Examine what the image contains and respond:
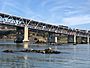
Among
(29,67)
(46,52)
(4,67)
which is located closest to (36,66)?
(29,67)

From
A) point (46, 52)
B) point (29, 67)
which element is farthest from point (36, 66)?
point (46, 52)

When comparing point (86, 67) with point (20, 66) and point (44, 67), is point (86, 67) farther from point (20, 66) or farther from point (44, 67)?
point (20, 66)

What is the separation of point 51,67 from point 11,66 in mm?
8449

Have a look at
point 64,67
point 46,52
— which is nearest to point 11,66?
point 64,67

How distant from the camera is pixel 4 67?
6525 cm

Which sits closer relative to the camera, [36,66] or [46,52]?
[36,66]

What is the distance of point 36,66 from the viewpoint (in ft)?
224

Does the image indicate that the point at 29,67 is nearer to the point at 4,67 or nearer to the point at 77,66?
the point at 4,67

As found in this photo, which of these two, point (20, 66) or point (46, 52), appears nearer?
point (20, 66)

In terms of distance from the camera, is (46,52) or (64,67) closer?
(64,67)

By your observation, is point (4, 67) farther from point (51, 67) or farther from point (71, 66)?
point (71, 66)

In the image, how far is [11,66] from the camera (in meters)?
67.2

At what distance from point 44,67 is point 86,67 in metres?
8.83

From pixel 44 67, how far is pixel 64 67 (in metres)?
4.18
